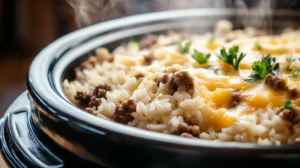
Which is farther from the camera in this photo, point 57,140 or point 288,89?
point 288,89

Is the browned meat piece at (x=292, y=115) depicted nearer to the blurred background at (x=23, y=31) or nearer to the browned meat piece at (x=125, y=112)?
the browned meat piece at (x=125, y=112)

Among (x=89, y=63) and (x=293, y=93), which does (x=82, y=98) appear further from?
(x=293, y=93)

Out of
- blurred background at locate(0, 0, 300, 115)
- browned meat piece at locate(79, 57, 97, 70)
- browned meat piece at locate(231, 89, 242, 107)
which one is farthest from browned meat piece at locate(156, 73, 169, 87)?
blurred background at locate(0, 0, 300, 115)

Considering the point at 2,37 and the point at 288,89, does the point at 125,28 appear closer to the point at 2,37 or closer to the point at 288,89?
the point at 288,89

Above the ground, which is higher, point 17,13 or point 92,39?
point 17,13

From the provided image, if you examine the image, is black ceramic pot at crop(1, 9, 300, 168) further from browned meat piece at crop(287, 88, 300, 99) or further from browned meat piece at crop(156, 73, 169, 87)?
browned meat piece at crop(287, 88, 300, 99)

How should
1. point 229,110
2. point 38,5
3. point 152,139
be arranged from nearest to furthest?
point 152,139
point 229,110
point 38,5

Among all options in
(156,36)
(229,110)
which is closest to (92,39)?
(156,36)
